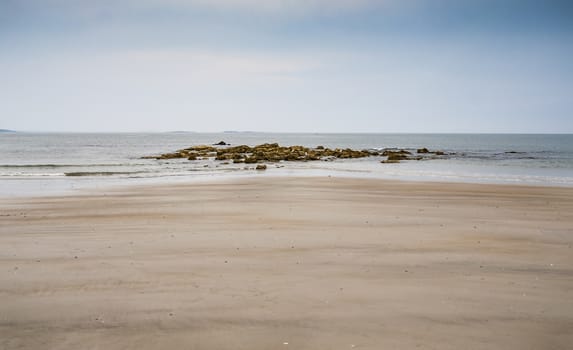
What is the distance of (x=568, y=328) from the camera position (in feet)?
16.9

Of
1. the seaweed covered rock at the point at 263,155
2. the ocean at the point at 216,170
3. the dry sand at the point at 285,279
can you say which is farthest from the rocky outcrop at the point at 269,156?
the dry sand at the point at 285,279

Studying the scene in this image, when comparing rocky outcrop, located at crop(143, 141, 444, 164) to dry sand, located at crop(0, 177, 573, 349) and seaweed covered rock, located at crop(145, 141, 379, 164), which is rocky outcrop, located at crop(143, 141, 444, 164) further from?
dry sand, located at crop(0, 177, 573, 349)

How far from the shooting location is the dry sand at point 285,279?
4992 millimetres

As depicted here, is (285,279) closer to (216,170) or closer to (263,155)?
(216,170)

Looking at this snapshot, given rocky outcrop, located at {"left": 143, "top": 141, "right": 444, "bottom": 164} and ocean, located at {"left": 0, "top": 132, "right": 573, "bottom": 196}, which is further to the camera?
rocky outcrop, located at {"left": 143, "top": 141, "right": 444, "bottom": 164}

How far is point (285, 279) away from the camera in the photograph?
6.91m

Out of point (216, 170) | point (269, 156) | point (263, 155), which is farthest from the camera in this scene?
point (263, 155)

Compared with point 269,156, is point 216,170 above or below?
below

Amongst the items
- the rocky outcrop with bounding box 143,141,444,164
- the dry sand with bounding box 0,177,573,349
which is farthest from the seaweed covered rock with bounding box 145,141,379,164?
the dry sand with bounding box 0,177,573,349

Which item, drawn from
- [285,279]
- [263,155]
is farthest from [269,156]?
[285,279]

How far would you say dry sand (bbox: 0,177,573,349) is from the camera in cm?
499

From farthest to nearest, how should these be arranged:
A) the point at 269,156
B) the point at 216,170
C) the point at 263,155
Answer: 1. the point at 263,155
2. the point at 269,156
3. the point at 216,170

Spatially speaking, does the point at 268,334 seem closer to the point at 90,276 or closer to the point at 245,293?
the point at 245,293

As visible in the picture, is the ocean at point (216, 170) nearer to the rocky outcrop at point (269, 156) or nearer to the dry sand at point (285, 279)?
the rocky outcrop at point (269, 156)
